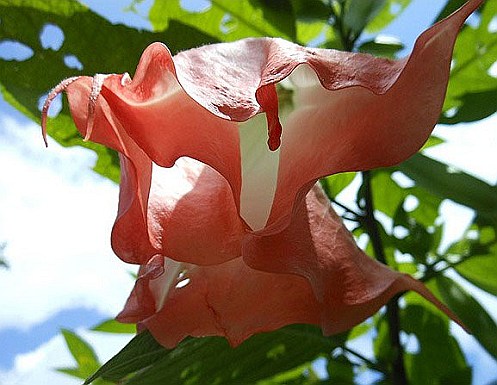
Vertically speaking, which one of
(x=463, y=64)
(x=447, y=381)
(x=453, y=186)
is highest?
(x=463, y=64)

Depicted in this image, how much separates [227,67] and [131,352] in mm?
151

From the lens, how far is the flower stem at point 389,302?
1.65 feet

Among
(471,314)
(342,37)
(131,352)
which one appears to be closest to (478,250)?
(471,314)

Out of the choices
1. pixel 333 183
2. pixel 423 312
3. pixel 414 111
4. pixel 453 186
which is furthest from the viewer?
pixel 423 312

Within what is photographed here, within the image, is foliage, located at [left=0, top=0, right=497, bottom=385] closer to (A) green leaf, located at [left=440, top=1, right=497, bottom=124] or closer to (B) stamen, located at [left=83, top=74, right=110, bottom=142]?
(A) green leaf, located at [left=440, top=1, right=497, bottom=124]

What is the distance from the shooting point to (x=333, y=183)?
22.2 inches

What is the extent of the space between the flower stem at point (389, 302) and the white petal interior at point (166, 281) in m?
0.21

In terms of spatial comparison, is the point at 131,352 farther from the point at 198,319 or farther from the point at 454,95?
the point at 454,95

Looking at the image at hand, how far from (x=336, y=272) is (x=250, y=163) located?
0.05 metres

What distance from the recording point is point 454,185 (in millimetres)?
459

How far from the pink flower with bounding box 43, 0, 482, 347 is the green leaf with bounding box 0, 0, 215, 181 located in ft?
0.50

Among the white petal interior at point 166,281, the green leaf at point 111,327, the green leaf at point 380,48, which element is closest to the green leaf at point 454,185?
the green leaf at point 380,48

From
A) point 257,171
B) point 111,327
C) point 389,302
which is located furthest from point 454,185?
point 111,327

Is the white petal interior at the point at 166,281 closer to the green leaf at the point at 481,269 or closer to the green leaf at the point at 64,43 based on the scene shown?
the green leaf at the point at 64,43
